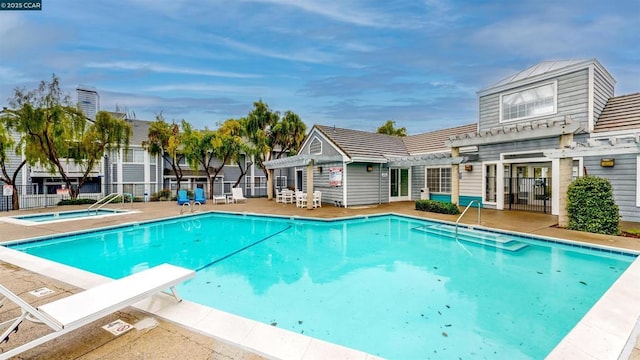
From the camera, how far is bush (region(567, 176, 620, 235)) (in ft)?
24.9

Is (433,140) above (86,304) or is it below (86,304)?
above

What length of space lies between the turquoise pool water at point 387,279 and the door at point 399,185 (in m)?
6.46

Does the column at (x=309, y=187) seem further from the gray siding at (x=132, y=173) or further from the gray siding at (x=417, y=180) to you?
the gray siding at (x=132, y=173)

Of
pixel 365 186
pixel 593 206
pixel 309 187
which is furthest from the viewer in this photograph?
pixel 365 186

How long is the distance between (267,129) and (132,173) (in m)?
10.9

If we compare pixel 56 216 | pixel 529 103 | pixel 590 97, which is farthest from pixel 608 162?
pixel 56 216

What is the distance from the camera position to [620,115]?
960 centimetres

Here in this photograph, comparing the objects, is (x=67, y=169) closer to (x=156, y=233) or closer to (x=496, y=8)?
(x=156, y=233)

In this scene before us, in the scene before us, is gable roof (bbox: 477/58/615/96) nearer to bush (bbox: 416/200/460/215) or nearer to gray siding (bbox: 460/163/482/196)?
gray siding (bbox: 460/163/482/196)

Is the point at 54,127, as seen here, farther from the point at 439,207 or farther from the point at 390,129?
the point at 390,129

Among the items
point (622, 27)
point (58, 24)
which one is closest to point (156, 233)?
point (58, 24)

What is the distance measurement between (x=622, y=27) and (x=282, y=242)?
1360 centimetres

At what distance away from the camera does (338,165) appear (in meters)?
14.5

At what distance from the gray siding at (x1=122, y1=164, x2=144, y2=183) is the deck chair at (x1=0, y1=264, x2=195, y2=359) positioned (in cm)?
2078
